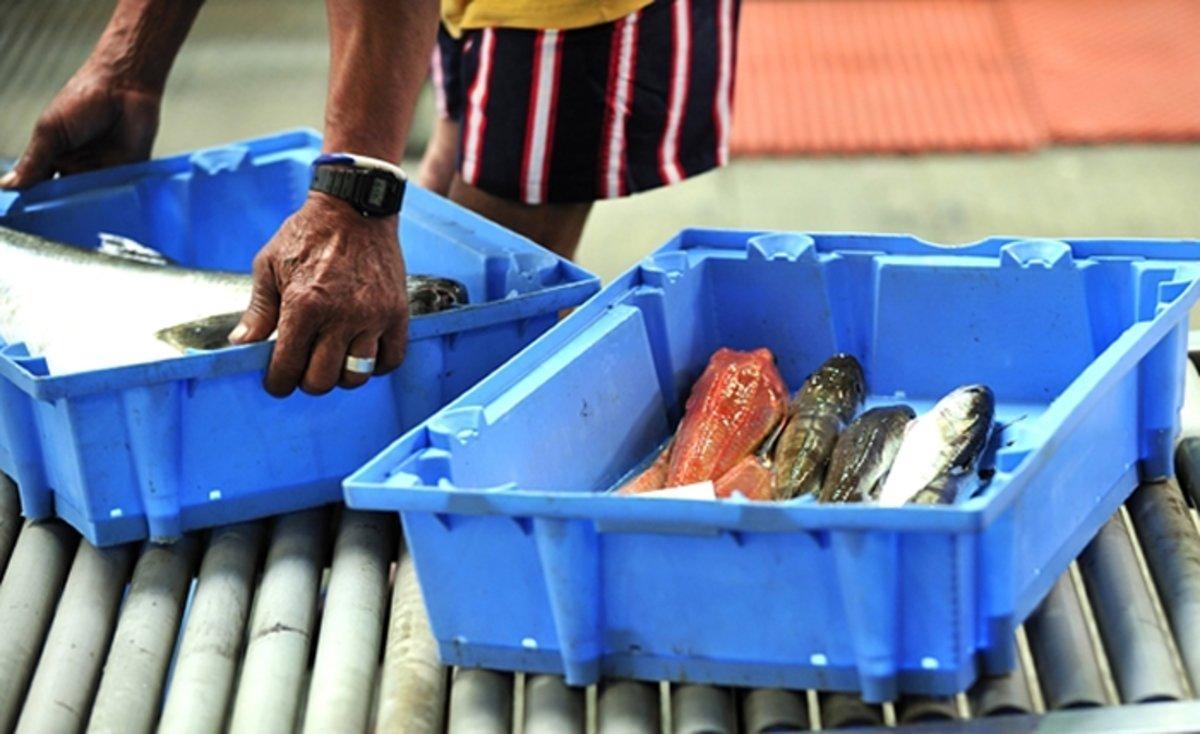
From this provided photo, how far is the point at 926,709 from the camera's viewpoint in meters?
1.52

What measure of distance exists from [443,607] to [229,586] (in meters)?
0.36

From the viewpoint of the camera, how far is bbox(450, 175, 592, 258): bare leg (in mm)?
2555

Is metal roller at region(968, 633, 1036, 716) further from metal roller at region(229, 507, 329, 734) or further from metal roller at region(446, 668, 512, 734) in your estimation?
metal roller at region(229, 507, 329, 734)

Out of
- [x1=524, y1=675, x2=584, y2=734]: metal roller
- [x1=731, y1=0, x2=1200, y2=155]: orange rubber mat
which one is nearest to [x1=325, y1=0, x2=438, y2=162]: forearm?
[x1=524, y1=675, x2=584, y2=734]: metal roller

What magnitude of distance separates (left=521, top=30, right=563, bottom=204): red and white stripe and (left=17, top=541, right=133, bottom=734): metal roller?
835mm

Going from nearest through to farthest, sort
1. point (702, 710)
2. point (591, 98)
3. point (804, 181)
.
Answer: point (702, 710) → point (591, 98) → point (804, 181)

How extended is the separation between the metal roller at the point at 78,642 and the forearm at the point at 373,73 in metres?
0.52

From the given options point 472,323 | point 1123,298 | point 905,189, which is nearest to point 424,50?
point 472,323

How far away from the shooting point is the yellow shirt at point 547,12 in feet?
7.81

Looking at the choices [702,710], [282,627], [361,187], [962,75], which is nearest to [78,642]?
[282,627]

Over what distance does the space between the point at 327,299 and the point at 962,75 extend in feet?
13.8

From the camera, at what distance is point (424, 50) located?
1987 millimetres

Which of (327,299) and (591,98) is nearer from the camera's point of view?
(327,299)

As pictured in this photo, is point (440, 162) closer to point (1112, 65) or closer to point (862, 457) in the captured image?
point (862, 457)
